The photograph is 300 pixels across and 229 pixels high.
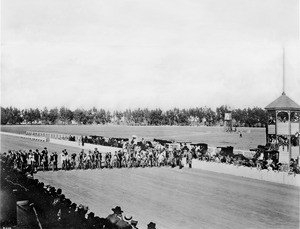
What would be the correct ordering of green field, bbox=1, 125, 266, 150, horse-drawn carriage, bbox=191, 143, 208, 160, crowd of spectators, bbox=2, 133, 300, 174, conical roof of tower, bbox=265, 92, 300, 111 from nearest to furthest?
conical roof of tower, bbox=265, 92, 300, 111 < crowd of spectators, bbox=2, 133, 300, 174 < horse-drawn carriage, bbox=191, 143, 208, 160 < green field, bbox=1, 125, 266, 150

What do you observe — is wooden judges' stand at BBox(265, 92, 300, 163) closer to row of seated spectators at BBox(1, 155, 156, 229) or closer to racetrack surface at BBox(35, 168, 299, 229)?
racetrack surface at BBox(35, 168, 299, 229)

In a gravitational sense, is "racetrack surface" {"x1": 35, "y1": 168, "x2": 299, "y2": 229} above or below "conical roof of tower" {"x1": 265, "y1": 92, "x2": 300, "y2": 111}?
below

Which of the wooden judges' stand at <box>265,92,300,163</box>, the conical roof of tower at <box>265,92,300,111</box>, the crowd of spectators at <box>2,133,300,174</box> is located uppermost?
the conical roof of tower at <box>265,92,300,111</box>

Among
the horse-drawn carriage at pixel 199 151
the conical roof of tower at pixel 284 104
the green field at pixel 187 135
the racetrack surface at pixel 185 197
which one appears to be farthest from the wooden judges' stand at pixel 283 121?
the green field at pixel 187 135

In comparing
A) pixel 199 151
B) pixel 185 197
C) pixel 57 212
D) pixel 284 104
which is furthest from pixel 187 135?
pixel 57 212

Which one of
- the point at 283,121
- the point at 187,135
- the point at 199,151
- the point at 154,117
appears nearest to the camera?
the point at 283,121

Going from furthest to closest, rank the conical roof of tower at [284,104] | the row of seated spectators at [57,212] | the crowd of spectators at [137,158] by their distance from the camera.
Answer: the crowd of spectators at [137,158]
the conical roof of tower at [284,104]
the row of seated spectators at [57,212]

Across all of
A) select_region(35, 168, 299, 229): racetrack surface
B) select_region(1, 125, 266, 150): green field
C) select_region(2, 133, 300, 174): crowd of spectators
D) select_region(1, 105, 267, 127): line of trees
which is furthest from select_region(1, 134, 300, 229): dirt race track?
select_region(1, 105, 267, 127): line of trees

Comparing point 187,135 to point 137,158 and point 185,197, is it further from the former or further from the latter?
point 185,197

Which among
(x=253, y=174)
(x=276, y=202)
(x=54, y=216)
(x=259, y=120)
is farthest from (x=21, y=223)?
(x=259, y=120)

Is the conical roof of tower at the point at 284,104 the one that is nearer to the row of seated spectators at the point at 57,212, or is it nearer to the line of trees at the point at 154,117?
the row of seated spectators at the point at 57,212
